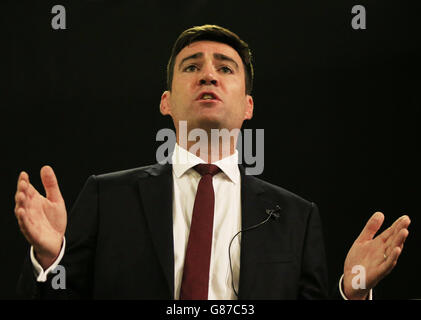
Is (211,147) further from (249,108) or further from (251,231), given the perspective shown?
(251,231)

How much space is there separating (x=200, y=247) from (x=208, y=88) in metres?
0.67

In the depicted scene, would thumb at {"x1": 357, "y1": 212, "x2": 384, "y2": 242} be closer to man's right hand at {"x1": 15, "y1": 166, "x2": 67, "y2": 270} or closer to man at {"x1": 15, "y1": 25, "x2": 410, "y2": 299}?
man at {"x1": 15, "y1": 25, "x2": 410, "y2": 299}

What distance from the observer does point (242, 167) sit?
2.15 meters

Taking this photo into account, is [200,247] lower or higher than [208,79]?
lower

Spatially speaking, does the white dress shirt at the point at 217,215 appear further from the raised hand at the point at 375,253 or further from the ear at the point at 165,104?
the raised hand at the point at 375,253

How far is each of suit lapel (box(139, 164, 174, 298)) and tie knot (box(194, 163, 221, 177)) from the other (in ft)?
0.41

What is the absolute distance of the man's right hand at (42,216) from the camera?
1522 mm

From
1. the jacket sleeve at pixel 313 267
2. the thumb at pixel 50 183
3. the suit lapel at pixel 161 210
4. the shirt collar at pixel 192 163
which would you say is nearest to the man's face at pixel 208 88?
the shirt collar at pixel 192 163

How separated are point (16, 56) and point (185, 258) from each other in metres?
1.25

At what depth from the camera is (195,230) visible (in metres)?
1.83

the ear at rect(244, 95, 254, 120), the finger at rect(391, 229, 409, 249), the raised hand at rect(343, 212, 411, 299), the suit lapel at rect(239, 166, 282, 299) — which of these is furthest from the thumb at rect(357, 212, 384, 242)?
the ear at rect(244, 95, 254, 120)

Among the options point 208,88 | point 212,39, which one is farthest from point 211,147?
point 212,39

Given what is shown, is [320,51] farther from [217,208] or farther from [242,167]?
[217,208]

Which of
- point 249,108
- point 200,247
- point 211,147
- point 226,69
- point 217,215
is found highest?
point 226,69
